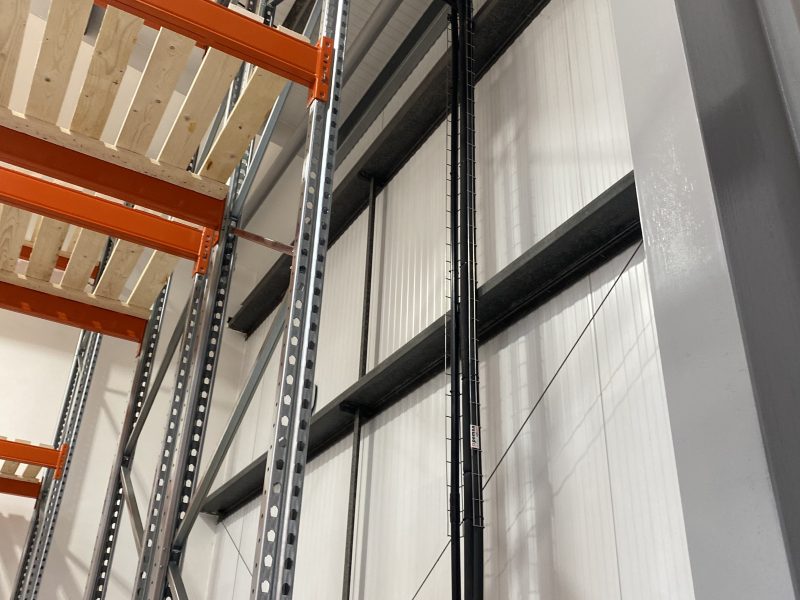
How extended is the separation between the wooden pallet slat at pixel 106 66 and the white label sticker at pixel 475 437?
3298 mm

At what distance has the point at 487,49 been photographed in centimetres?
809

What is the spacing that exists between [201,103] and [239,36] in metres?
0.55

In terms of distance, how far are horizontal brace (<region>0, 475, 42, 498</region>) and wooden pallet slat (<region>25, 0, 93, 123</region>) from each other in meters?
5.60

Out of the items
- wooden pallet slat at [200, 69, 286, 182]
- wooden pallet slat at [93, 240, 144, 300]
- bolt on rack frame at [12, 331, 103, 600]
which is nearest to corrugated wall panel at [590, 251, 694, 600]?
wooden pallet slat at [200, 69, 286, 182]

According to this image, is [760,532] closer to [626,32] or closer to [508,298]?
[626,32]

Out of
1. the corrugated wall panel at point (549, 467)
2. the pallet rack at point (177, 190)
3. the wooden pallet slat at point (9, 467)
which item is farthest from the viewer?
the wooden pallet slat at point (9, 467)

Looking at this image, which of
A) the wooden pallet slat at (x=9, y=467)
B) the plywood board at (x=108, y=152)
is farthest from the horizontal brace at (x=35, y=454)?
the plywood board at (x=108, y=152)

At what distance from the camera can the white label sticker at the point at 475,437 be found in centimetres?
578

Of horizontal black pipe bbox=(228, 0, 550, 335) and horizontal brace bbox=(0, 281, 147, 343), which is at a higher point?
horizontal black pipe bbox=(228, 0, 550, 335)

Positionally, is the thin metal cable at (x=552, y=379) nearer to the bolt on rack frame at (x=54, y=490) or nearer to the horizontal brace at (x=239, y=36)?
the horizontal brace at (x=239, y=36)

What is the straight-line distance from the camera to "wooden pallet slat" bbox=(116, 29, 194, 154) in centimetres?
439

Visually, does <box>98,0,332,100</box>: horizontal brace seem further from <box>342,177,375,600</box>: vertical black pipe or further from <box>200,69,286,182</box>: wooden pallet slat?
<box>342,177,375,600</box>: vertical black pipe

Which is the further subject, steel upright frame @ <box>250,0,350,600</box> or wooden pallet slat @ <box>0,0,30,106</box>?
wooden pallet slat @ <box>0,0,30,106</box>

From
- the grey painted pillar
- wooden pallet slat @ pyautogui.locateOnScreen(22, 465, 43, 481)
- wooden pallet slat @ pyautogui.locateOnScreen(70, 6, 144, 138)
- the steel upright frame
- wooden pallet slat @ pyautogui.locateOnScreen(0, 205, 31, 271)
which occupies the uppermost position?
wooden pallet slat @ pyautogui.locateOnScreen(0, 205, 31, 271)
